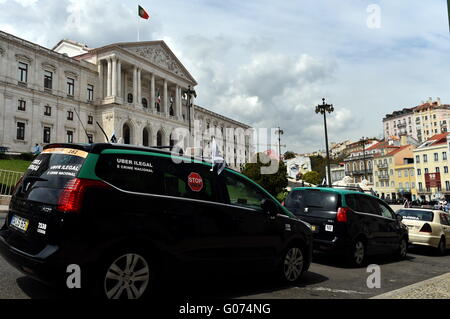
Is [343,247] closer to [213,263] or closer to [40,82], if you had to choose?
[213,263]

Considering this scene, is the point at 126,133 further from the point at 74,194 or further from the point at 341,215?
the point at 74,194

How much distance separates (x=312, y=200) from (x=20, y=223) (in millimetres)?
5984

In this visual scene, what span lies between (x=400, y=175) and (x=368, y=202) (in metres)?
77.6

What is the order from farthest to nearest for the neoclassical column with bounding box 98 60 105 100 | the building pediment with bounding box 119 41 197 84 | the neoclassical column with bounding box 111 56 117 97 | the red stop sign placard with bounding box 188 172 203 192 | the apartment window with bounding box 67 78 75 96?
the building pediment with bounding box 119 41 197 84 → the neoclassical column with bounding box 98 60 105 100 → the neoclassical column with bounding box 111 56 117 97 → the apartment window with bounding box 67 78 75 96 → the red stop sign placard with bounding box 188 172 203 192

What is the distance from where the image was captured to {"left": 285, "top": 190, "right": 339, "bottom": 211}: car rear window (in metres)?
7.72

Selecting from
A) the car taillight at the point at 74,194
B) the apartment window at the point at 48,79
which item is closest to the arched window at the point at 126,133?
the apartment window at the point at 48,79

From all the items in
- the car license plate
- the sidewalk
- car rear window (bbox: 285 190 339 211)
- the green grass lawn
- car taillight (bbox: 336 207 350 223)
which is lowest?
the sidewalk

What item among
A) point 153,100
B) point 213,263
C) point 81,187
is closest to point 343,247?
point 213,263

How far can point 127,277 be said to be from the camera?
3.79 m

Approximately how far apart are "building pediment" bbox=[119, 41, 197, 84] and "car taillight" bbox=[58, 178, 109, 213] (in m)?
53.2

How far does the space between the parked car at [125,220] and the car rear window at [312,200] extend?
3046 millimetres

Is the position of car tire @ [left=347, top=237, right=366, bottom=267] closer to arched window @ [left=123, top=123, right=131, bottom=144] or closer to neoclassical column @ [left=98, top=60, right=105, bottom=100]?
arched window @ [left=123, top=123, right=131, bottom=144]

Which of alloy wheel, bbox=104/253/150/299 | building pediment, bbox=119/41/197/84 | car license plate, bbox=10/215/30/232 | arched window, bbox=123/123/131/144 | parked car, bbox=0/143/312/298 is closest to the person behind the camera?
parked car, bbox=0/143/312/298

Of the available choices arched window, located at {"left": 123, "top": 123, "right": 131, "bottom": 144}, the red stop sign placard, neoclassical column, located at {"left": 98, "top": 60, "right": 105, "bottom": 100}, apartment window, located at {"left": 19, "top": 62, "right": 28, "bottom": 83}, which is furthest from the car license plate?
neoclassical column, located at {"left": 98, "top": 60, "right": 105, "bottom": 100}
